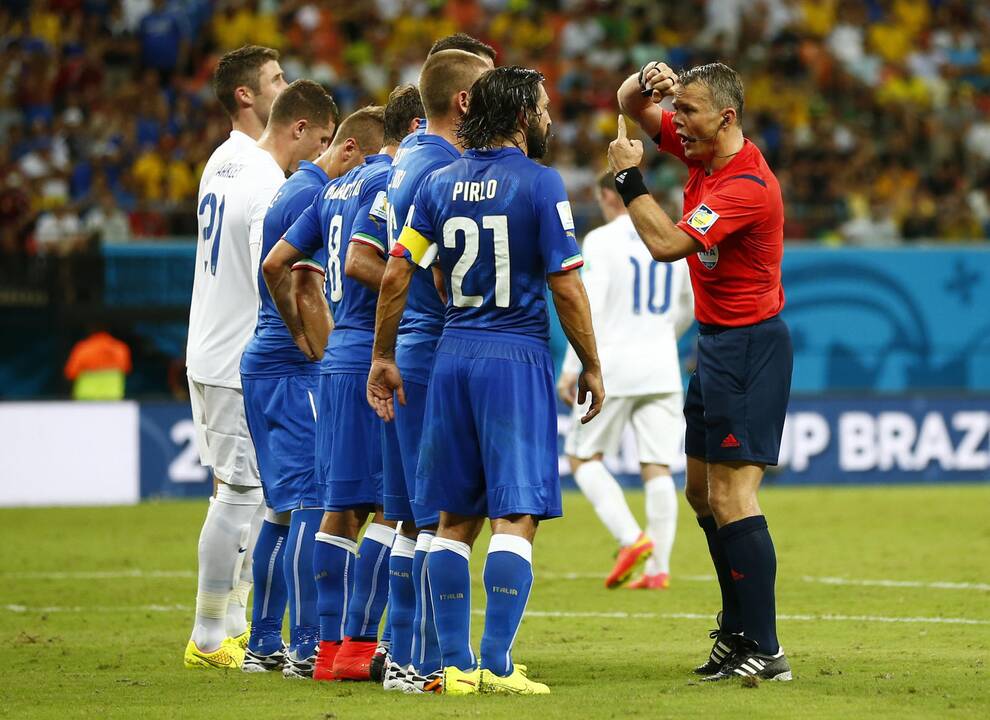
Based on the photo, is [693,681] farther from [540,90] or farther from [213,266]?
[213,266]

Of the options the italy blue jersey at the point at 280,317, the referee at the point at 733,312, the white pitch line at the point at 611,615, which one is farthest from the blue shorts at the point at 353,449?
the white pitch line at the point at 611,615

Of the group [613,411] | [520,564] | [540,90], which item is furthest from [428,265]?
[613,411]

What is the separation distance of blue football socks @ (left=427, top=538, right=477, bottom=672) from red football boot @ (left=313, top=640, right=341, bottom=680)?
0.86m

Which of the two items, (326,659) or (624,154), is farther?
(326,659)

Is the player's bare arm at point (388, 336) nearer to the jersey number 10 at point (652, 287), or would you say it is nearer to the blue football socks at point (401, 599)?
the blue football socks at point (401, 599)

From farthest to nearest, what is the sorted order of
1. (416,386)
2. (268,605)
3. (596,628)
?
(596,628) → (268,605) → (416,386)

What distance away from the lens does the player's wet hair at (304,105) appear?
7898 millimetres

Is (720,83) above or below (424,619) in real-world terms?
above

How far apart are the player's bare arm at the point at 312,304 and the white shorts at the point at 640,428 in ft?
13.8

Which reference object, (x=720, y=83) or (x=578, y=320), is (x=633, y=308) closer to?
(x=720, y=83)

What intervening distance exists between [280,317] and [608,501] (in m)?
4.28

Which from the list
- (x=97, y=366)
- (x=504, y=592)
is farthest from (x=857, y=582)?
(x=97, y=366)

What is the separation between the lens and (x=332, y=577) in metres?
7.11

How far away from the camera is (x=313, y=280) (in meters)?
7.43
